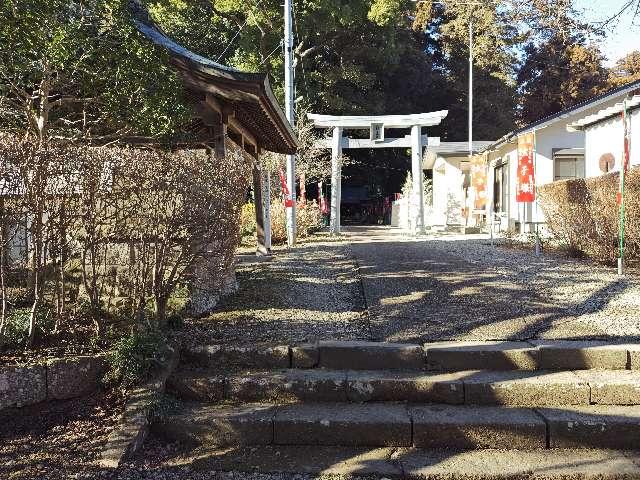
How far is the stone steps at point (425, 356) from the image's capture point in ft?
14.5

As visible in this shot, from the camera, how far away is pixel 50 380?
4.04 meters

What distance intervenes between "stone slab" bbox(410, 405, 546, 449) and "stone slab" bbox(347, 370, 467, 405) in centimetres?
32

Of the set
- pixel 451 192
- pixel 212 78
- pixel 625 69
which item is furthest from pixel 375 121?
pixel 625 69

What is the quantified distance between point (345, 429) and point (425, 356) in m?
1.05

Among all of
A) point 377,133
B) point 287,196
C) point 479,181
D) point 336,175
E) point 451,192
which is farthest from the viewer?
point 451,192

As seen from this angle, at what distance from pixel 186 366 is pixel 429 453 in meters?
2.00

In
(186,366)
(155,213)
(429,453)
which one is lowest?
(429,453)

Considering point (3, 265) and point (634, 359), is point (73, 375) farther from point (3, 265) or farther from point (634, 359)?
point (634, 359)

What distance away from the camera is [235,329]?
17.2 ft

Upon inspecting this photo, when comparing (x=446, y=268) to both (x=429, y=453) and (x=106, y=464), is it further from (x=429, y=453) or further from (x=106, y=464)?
(x=106, y=464)

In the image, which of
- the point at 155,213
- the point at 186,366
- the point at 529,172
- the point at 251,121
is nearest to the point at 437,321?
the point at 186,366

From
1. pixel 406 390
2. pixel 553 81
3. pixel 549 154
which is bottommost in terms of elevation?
pixel 406 390

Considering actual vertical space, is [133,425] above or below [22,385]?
below

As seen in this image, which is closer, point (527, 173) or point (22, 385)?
point (22, 385)
